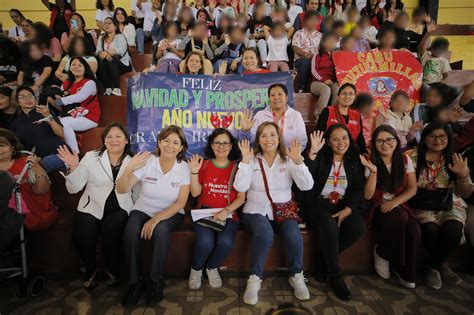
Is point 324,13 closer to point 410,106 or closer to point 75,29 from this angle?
point 410,106

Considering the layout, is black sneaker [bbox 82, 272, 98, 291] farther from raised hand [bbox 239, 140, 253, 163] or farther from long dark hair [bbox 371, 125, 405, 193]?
long dark hair [bbox 371, 125, 405, 193]

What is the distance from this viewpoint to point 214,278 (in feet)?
8.71

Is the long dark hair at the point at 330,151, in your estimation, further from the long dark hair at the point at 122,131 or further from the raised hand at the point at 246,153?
the long dark hair at the point at 122,131

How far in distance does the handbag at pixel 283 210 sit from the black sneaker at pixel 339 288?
55cm

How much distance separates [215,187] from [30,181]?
1.51m

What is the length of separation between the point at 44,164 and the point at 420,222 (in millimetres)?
3676

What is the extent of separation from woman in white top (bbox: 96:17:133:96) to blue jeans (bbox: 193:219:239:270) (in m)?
3.00

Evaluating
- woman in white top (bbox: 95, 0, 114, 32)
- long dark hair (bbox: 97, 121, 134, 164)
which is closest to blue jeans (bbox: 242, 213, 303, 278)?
long dark hair (bbox: 97, 121, 134, 164)

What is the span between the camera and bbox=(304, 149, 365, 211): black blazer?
282cm

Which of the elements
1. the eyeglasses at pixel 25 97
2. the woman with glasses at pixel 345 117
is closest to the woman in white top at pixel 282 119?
the woman with glasses at pixel 345 117

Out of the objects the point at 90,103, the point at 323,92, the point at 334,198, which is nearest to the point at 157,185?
the point at 334,198

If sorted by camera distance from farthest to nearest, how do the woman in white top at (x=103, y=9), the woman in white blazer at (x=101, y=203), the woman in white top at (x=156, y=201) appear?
the woman in white top at (x=103, y=9) < the woman in white blazer at (x=101, y=203) < the woman in white top at (x=156, y=201)

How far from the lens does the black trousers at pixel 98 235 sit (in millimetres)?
2561

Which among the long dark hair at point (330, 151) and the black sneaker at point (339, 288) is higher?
the long dark hair at point (330, 151)
